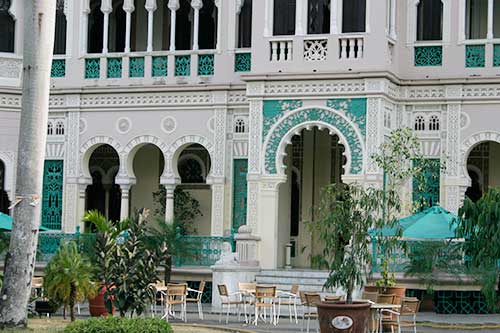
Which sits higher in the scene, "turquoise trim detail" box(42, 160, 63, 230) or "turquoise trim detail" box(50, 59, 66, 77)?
"turquoise trim detail" box(50, 59, 66, 77)

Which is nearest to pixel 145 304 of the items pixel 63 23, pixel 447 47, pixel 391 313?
pixel 391 313

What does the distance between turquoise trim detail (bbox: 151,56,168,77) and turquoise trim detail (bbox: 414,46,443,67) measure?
589 centimetres

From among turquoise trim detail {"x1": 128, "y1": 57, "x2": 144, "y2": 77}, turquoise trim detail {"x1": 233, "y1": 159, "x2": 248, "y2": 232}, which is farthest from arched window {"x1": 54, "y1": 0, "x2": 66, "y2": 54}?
turquoise trim detail {"x1": 233, "y1": 159, "x2": 248, "y2": 232}

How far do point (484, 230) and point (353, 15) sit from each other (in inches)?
334

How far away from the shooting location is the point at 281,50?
82.1 ft

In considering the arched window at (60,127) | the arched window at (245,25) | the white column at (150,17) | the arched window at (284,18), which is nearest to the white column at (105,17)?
the white column at (150,17)

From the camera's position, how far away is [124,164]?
27.2m

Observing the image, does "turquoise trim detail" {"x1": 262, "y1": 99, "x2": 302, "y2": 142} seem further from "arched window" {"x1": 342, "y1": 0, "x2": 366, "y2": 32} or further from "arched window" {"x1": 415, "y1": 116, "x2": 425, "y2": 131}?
"arched window" {"x1": 415, "y1": 116, "x2": 425, "y2": 131}

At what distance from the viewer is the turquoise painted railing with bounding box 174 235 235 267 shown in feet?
82.1

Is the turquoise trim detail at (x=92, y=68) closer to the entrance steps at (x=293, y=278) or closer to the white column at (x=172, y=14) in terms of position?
the white column at (x=172, y=14)

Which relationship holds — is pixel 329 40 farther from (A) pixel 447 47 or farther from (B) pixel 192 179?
(B) pixel 192 179

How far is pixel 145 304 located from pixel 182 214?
9.94 metres

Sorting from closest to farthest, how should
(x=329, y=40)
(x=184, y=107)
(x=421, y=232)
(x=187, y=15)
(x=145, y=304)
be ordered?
1. (x=145, y=304)
2. (x=421, y=232)
3. (x=329, y=40)
4. (x=184, y=107)
5. (x=187, y=15)

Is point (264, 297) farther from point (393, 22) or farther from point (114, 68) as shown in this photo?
point (114, 68)
